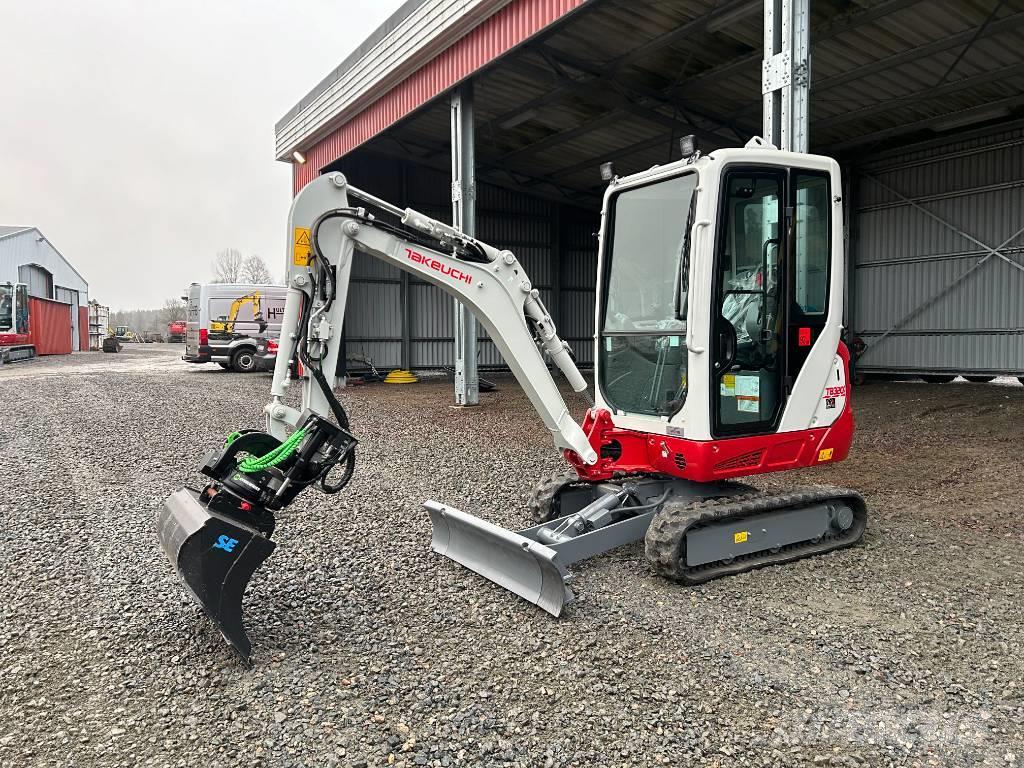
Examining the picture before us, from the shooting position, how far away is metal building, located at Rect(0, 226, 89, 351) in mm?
37250

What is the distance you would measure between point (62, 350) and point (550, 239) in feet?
87.4

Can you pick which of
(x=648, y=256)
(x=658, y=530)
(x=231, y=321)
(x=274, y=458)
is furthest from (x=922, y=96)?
(x=231, y=321)

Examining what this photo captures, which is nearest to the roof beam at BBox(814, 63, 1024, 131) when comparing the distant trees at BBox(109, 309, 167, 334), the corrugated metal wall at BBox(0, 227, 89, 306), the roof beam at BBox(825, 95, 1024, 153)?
the roof beam at BBox(825, 95, 1024, 153)

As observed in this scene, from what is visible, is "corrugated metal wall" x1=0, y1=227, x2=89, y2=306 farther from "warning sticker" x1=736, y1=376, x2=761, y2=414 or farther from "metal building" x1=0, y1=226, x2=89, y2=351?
"warning sticker" x1=736, y1=376, x2=761, y2=414

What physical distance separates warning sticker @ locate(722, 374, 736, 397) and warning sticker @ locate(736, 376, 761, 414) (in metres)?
0.04

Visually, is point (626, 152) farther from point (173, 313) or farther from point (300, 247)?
point (173, 313)

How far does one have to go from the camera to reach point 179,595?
4293 mm

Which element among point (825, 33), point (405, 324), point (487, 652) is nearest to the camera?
point (487, 652)

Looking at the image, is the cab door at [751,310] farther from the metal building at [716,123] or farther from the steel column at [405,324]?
the steel column at [405,324]

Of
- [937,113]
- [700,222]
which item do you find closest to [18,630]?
[700,222]

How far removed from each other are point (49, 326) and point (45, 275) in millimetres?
13535

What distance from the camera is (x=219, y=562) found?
3500 millimetres

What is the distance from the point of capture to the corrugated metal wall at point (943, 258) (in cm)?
1544

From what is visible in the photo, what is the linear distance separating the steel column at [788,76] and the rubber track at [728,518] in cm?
335
